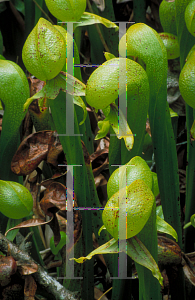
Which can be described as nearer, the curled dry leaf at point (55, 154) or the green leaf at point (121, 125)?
the green leaf at point (121, 125)

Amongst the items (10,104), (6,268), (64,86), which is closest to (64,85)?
(64,86)

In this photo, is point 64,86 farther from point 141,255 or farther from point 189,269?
point 189,269

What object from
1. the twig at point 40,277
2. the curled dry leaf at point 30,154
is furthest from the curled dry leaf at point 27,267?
the curled dry leaf at point 30,154

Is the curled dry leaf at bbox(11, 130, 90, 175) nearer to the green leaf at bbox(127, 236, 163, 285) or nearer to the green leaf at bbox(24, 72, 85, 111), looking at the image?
the green leaf at bbox(24, 72, 85, 111)

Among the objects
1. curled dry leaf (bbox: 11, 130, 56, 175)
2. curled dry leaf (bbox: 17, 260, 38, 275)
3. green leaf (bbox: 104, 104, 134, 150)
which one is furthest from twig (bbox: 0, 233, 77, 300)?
green leaf (bbox: 104, 104, 134, 150)

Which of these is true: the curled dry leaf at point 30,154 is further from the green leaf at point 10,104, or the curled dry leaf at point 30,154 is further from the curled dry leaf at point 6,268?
the curled dry leaf at point 6,268
